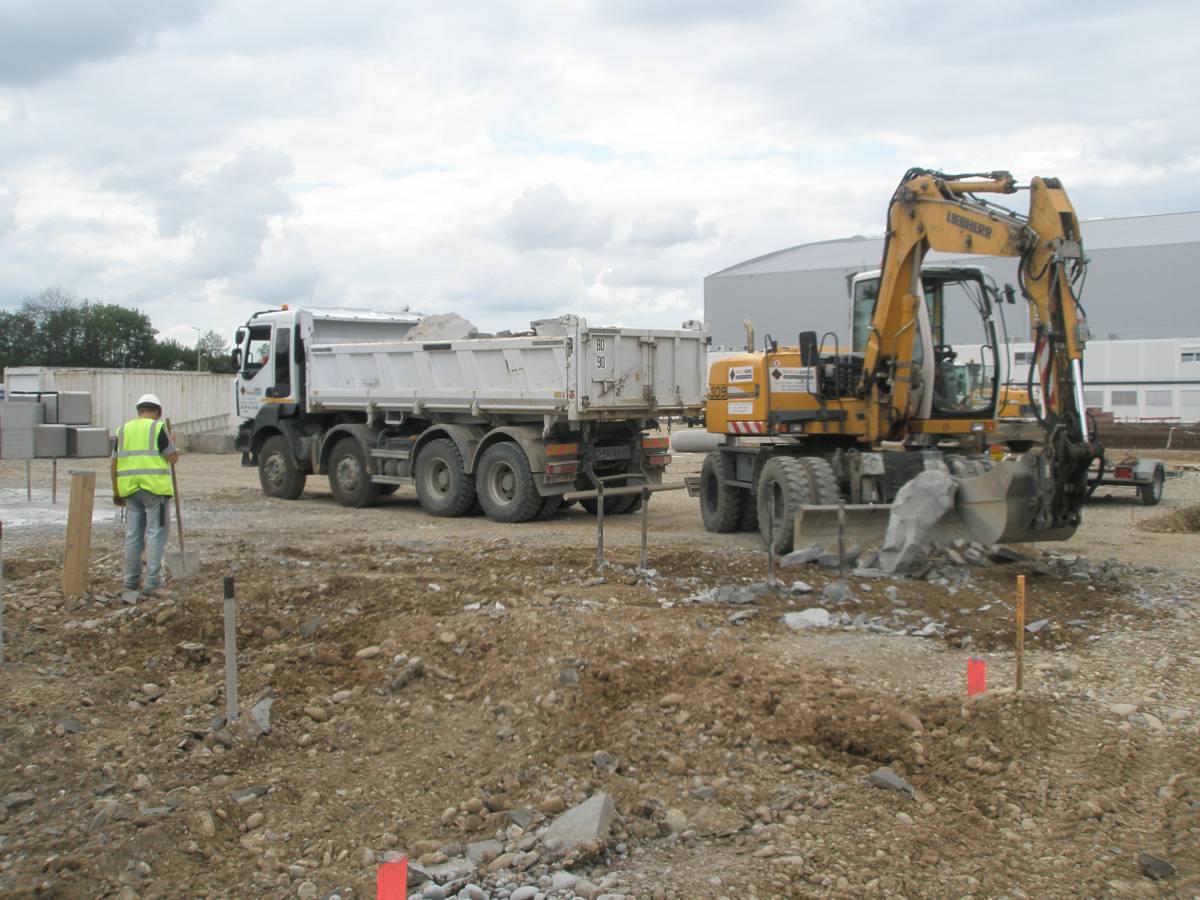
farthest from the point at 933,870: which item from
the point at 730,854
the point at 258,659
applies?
the point at 258,659

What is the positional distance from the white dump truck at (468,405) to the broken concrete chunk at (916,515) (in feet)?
15.3

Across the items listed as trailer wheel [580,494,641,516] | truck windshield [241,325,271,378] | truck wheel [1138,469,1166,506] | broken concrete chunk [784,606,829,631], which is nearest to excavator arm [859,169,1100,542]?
broken concrete chunk [784,606,829,631]

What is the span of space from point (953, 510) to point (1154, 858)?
530 cm

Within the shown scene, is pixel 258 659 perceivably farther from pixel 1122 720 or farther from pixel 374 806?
pixel 1122 720

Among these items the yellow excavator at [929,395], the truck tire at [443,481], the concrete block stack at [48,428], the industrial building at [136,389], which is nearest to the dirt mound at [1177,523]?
the yellow excavator at [929,395]

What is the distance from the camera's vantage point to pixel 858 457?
35.6 feet

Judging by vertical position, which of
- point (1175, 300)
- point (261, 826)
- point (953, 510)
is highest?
point (1175, 300)

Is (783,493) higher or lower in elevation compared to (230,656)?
higher

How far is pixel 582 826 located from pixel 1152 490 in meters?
14.5

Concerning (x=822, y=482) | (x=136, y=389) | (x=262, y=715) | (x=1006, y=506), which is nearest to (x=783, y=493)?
(x=822, y=482)

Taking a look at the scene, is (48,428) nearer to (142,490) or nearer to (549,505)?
(549,505)

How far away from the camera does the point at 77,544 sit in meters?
9.17

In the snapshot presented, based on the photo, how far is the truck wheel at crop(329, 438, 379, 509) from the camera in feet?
55.4

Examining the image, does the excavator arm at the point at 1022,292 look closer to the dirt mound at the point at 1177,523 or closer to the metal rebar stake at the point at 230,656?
the dirt mound at the point at 1177,523
